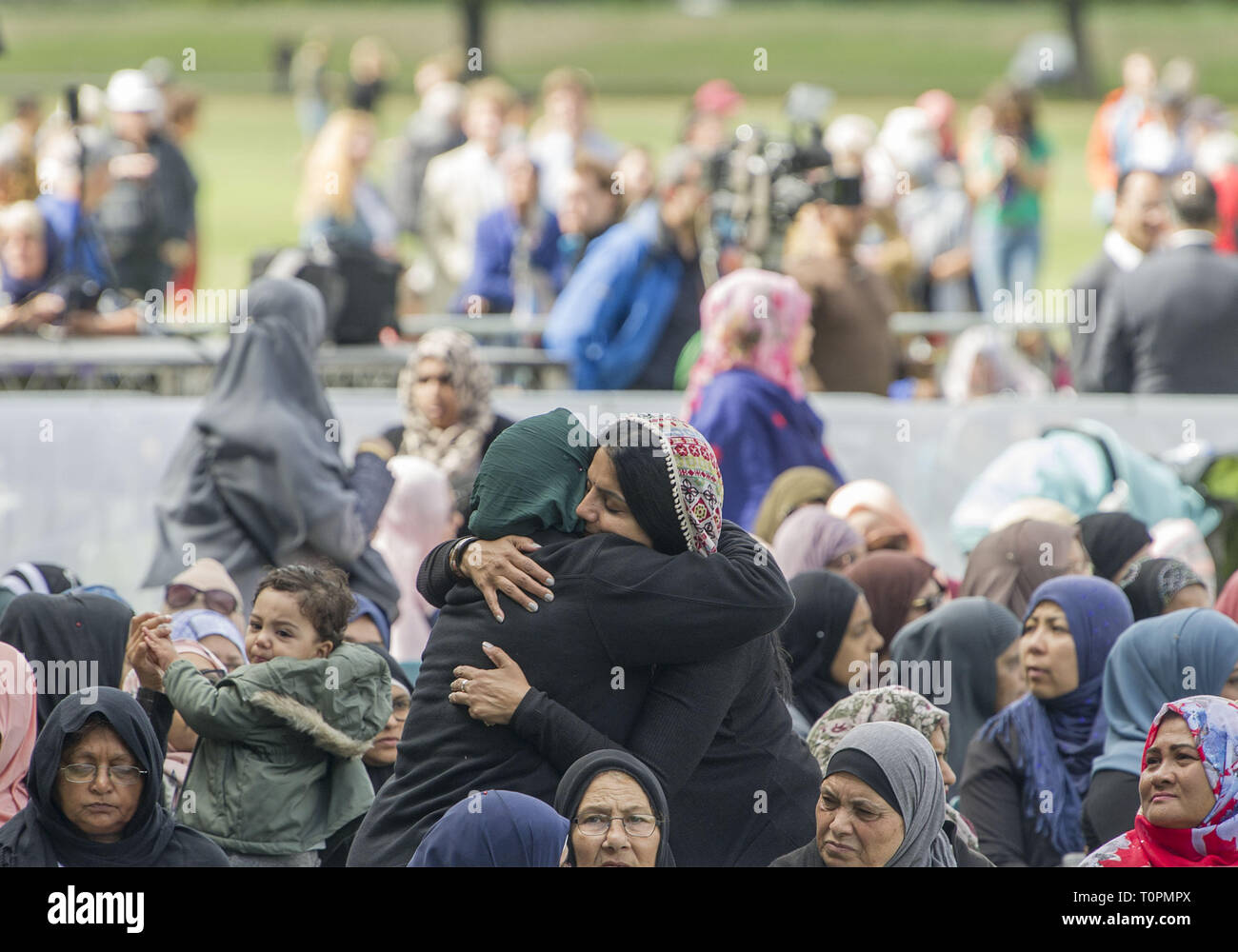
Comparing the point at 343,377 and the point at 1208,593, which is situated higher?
the point at 343,377

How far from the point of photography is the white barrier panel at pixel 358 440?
297 inches

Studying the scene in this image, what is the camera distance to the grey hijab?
3.50m

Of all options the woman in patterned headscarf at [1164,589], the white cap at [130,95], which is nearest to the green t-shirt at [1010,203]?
the white cap at [130,95]

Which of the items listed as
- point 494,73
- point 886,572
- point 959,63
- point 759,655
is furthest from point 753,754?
point 959,63

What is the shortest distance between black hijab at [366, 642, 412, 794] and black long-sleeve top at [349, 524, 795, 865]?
76cm

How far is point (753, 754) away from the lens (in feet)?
12.0

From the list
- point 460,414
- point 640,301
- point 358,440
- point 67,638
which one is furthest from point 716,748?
point 640,301

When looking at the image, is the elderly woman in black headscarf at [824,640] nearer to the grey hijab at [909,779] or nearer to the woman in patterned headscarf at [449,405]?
the grey hijab at [909,779]

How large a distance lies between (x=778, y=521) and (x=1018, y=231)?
7377mm

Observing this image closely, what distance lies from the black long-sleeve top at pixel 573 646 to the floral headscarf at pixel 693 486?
0.04 metres

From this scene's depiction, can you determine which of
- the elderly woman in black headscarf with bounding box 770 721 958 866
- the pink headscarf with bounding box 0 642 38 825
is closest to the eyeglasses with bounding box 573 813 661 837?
the elderly woman in black headscarf with bounding box 770 721 958 866

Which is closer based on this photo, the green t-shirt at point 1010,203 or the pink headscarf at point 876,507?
the pink headscarf at point 876,507

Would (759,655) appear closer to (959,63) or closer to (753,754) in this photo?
(753,754)

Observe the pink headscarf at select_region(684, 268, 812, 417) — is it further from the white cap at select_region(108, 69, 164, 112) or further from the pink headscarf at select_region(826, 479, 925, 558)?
the white cap at select_region(108, 69, 164, 112)
